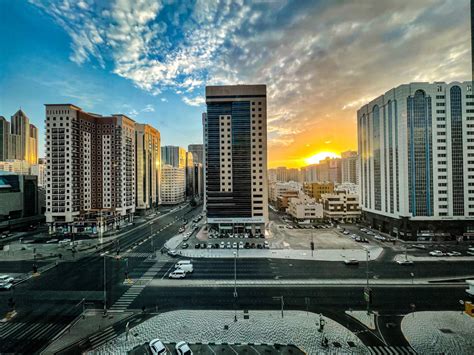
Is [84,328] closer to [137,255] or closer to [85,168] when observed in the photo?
[137,255]

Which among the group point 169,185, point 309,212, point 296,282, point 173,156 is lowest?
point 296,282

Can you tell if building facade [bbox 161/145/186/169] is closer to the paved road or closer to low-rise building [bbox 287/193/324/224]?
low-rise building [bbox 287/193/324/224]

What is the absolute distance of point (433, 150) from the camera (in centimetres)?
3909

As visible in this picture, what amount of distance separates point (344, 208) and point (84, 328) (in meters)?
56.4

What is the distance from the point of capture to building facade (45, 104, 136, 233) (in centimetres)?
4666

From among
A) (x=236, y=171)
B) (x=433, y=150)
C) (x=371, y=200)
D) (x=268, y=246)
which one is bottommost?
(x=268, y=246)

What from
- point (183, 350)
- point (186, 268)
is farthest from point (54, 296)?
point (183, 350)

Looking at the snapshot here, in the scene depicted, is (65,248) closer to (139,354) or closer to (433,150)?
(139,354)

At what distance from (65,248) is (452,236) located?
65.4 meters

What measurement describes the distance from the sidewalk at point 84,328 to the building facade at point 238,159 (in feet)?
93.4

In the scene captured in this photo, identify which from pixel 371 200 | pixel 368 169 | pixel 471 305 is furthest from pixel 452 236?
pixel 471 305

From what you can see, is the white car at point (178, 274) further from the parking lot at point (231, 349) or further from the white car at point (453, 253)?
the white car at point (453, 253)

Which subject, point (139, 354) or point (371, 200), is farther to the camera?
point (371, 200)

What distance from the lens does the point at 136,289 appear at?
20312 millimetres
